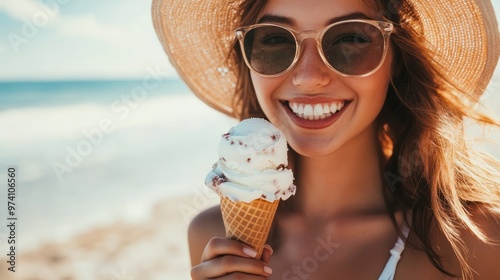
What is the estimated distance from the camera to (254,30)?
120 inches

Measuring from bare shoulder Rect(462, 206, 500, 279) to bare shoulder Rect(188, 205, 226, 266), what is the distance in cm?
133

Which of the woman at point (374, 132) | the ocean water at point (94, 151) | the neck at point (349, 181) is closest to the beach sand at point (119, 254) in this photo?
the ocean water at point (94, 151)

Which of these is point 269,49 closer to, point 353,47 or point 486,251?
point 353,47

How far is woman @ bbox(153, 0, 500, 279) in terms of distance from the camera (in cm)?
288

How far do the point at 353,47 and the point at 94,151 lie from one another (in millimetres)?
11406

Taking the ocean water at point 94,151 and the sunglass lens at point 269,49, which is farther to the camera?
the ocean water at point 94,151

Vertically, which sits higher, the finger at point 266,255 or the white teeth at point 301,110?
the white teeth at point 301,110

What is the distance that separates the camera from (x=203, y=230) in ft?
11.7

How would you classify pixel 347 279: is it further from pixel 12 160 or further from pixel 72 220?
pixel 12 160

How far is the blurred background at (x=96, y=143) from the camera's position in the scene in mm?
8328

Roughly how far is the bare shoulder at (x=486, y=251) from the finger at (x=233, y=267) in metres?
1.04

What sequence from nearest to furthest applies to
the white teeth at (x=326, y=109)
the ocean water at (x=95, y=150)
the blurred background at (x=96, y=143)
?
the white teeth at (x=326, y=109) < the blurred background at (x=96, y=143) < the ocean water at (x=95, y=150)

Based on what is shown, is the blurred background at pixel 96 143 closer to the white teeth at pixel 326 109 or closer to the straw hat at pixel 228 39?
the straw hat at pixel 228 39

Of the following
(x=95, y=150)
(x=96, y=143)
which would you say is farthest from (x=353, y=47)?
(x=96, y=143)
